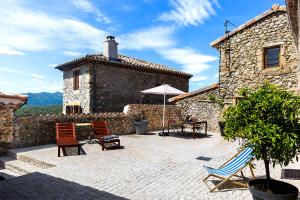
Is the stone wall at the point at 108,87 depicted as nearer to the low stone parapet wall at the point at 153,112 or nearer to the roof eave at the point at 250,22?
the low stone parapet wall at the point at 153,112

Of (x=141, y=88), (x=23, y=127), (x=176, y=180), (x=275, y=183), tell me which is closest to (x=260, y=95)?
(x=275, y=183)

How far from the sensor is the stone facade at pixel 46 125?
9.51 metres

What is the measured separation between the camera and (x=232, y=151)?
379 inches

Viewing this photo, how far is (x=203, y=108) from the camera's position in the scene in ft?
53.4

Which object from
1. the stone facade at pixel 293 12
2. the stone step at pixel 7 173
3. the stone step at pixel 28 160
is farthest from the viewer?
the stone step at pixel 28 160

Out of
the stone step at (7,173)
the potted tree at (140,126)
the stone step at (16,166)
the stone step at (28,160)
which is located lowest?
the stone step at (7,173)

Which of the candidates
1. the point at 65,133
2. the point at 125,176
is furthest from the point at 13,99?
the point at 65,133

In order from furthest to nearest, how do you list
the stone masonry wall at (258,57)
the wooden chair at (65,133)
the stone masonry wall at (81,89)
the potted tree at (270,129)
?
the stone masonry wall at (81,89) → the stone masonry wall at (258,57) → the wooden chair at (65,133) → the potted tree at (270,129)

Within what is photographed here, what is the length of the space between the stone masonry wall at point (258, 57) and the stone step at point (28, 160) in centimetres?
962

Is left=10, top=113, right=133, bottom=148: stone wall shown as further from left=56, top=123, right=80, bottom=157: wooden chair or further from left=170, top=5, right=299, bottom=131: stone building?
left=170, top=5, right=299, bottom=131: stone building

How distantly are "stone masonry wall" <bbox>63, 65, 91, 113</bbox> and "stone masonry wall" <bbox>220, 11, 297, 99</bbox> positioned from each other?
8.75m

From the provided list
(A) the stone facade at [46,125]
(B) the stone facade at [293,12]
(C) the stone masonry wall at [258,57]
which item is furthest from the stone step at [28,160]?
(C) the stone masonry wall at [258,57]

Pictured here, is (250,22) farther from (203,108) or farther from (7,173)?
(7,173)

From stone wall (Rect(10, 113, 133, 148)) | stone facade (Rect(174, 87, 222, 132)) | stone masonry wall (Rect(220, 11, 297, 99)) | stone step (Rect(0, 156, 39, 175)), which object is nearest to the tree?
stone step (Rect(0, 156, 39, 175))
